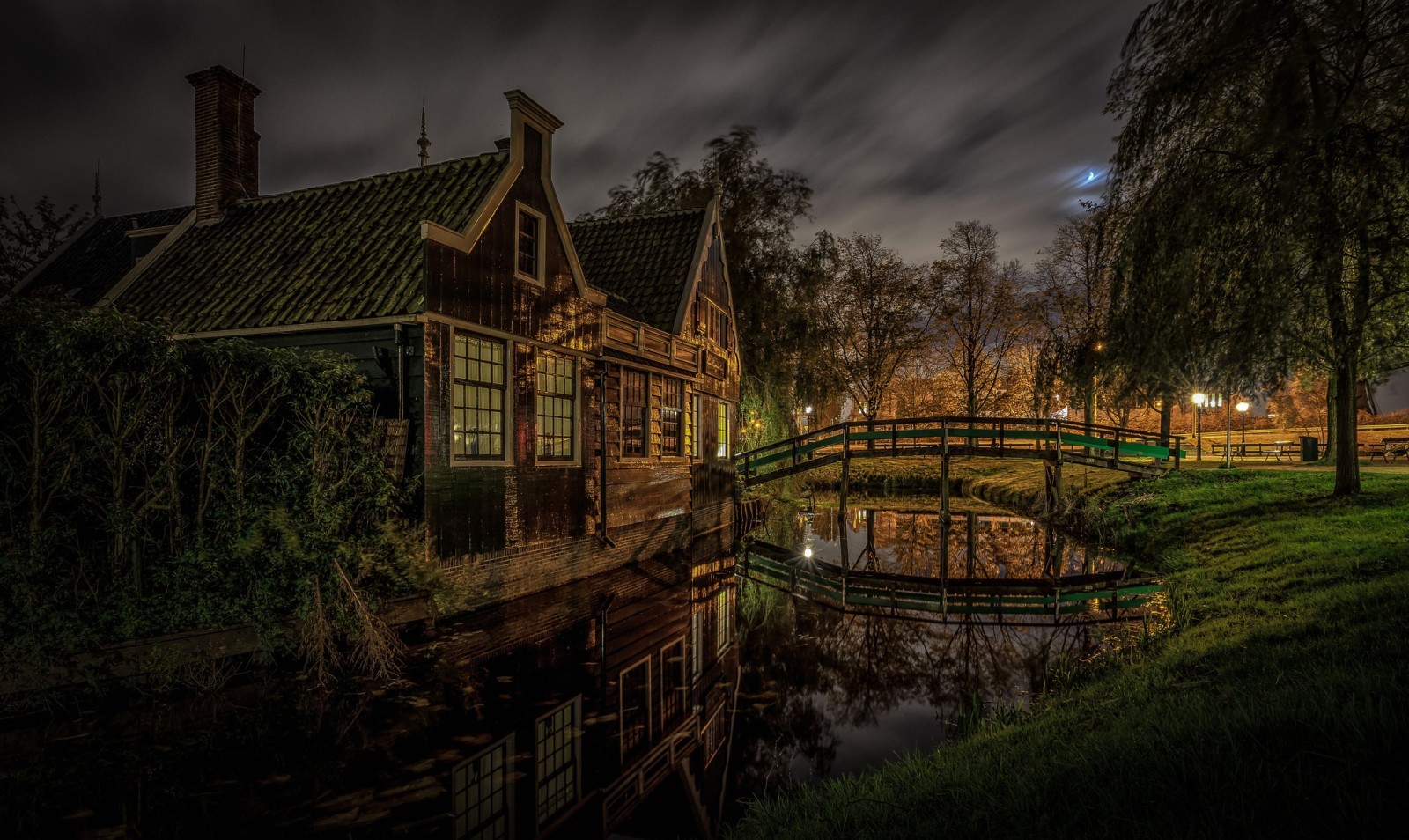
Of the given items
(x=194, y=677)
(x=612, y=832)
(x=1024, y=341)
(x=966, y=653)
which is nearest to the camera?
(x=612, y=832)

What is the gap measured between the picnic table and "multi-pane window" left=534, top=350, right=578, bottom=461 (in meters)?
33.5

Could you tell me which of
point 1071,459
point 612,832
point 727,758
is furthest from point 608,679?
point 1071,459

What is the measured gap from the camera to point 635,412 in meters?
16.2

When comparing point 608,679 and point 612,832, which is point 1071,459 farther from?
point 612,832

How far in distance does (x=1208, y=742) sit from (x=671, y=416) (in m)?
14.7

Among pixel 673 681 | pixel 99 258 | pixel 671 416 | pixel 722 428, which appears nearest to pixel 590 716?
pixel 673 681

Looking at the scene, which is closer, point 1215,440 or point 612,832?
point 612,832

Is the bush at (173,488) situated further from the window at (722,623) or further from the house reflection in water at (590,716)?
the window at (722,623)

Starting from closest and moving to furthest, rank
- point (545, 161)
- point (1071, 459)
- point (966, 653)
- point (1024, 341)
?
point (966, 653), point (545, 161), point (1071, 459), point (1024, 341)

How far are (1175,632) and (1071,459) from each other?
1828 centimetres

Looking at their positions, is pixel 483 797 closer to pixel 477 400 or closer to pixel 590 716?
pixel 590 716

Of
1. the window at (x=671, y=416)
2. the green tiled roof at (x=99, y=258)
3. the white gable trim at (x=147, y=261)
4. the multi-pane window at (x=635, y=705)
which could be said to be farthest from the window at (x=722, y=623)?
the green tiled roof at (x=99, y=258)

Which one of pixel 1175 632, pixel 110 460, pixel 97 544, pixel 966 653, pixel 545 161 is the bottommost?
pixel 966 653

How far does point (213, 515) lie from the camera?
7898 millimetres
